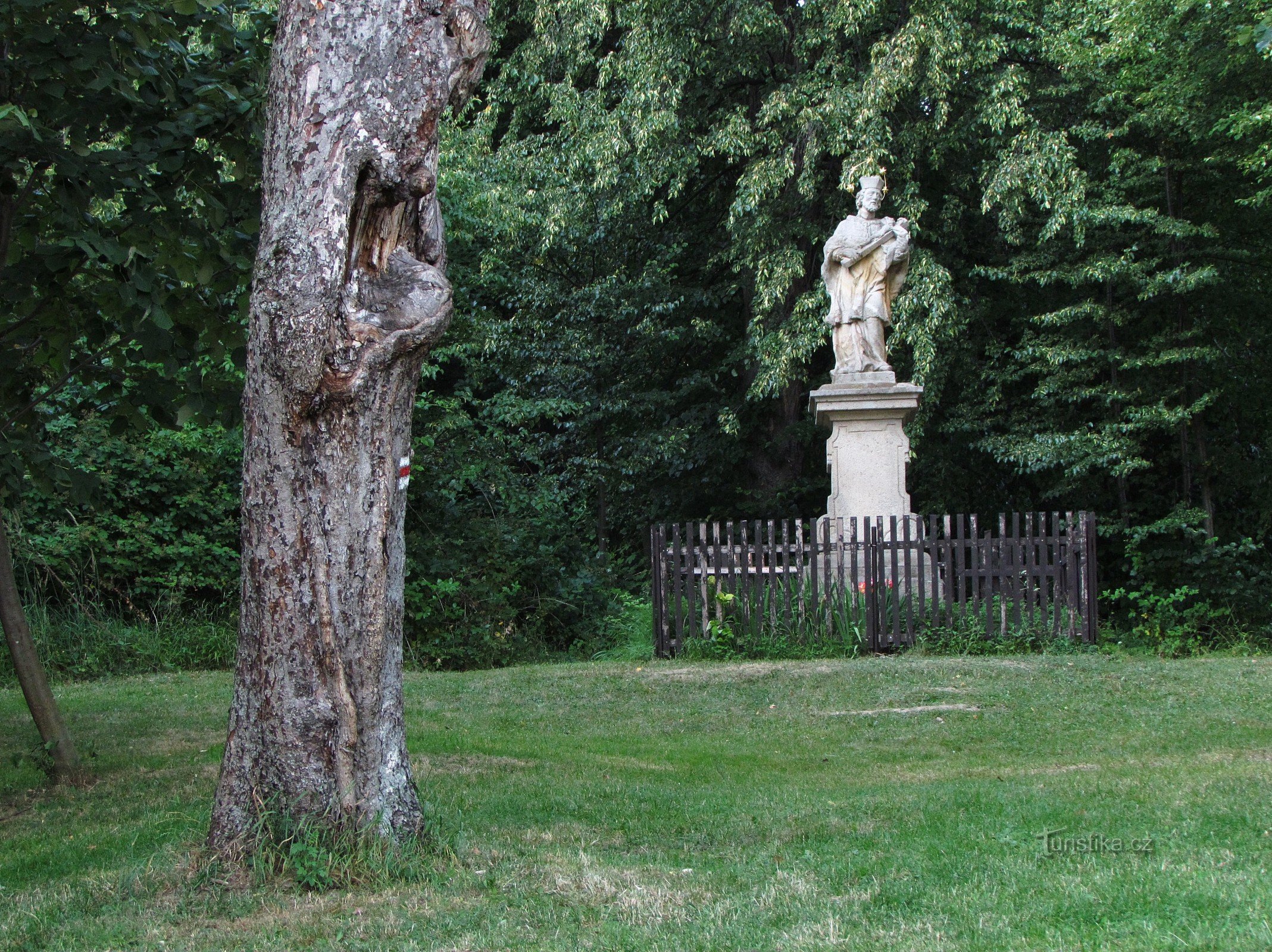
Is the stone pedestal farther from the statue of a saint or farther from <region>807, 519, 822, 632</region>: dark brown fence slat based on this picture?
<region>807, 519, 822, 632</region>: dark brown fence slat

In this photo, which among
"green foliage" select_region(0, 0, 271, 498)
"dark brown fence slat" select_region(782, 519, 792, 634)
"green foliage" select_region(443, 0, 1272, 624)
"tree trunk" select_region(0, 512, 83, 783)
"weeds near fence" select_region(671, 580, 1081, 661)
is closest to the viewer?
"green foliage" select_region(0, 0, 271, 498)

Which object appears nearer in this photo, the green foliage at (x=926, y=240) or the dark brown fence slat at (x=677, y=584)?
the dark brown fence slat at (x=677, y=584)

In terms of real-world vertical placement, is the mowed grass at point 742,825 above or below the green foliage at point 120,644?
below

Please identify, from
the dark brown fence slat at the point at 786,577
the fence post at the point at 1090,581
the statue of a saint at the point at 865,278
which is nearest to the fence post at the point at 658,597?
the dark brown fence slat at the point at 786,577

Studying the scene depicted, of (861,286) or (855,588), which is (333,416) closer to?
(855,588)

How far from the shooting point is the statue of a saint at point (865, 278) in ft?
47.2

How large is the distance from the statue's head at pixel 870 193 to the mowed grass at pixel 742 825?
6436mm

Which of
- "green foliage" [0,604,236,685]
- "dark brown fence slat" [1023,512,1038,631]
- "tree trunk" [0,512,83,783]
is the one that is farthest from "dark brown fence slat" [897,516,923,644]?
"tree trunk" [0,512,83,783]

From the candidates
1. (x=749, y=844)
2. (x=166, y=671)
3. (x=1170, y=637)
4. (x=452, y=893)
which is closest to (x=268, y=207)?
(x=452, y=893)

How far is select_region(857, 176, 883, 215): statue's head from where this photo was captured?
1446cm

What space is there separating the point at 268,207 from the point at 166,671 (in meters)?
9.59

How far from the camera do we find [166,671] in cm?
1318

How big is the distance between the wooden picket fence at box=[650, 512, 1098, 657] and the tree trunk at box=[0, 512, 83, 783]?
22.2ft

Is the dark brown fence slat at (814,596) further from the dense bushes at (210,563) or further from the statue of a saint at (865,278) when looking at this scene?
the dense bushes at (210,563)
